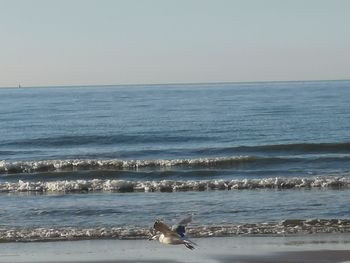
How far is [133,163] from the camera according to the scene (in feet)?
96.6

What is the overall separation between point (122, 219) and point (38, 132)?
2658 cm

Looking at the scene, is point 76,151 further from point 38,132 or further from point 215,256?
point 215,256

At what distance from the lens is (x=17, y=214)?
61.0ft

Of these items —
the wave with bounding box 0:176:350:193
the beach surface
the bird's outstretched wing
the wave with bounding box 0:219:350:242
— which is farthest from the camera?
the wave with bounding box 0:176:350:193

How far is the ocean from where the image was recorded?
16766 millimetres

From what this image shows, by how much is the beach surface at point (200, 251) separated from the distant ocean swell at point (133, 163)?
14.1m

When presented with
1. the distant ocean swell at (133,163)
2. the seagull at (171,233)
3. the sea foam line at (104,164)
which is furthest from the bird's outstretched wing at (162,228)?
the sea foam line at (104,164)

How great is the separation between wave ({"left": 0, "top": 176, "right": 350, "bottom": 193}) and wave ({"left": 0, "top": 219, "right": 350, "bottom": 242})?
578cm

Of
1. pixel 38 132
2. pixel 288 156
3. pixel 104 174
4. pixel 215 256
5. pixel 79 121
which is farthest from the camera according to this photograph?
pixel 79 121

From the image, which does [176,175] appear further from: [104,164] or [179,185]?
[104,164]

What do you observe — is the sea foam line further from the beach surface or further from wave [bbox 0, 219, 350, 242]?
the beach surface

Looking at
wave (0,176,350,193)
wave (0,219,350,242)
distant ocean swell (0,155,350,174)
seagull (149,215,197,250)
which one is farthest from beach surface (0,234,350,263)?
distant ocean swell (0,155,350,174)

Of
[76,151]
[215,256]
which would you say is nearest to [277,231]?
[215,256]

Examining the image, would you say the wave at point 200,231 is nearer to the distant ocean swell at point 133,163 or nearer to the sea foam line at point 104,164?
the distant ocean swell at point 133,163
